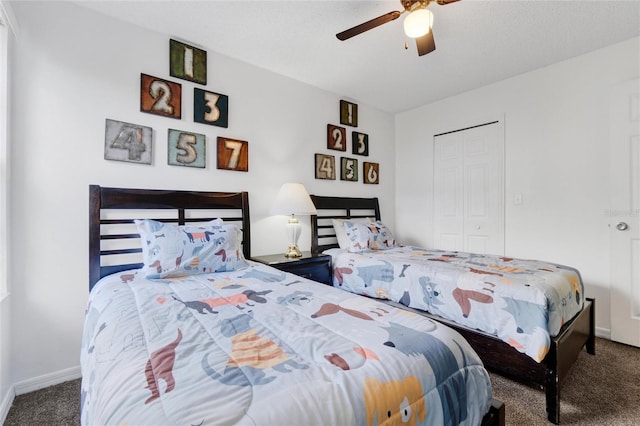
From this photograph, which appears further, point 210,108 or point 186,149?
point 210,108

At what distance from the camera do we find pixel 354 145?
148 inches

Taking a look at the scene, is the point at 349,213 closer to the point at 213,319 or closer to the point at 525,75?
the point at 525,75

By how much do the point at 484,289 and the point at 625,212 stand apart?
175 cm

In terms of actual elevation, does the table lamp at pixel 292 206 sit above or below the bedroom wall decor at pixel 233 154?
below

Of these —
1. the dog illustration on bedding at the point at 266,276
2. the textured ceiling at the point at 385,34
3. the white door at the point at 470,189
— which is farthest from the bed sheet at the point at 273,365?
the white door at the point at 470,189

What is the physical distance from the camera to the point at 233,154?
273 centimetres

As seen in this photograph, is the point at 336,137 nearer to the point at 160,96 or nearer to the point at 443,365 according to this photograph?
the point at 160,96

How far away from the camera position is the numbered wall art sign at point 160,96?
2.27m

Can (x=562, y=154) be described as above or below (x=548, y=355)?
above

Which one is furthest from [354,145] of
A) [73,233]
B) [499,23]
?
[73,233]

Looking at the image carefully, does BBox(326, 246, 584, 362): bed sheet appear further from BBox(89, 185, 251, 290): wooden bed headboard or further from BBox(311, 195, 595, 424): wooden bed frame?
BBox(89, 185, 251, 290): wooden bed headboard

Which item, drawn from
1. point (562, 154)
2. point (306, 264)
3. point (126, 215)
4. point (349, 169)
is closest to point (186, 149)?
point (126, 215)

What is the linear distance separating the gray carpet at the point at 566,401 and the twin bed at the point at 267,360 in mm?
754

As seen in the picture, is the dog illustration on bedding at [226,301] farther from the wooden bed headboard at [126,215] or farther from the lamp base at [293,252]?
the lamp base at [293,252]
